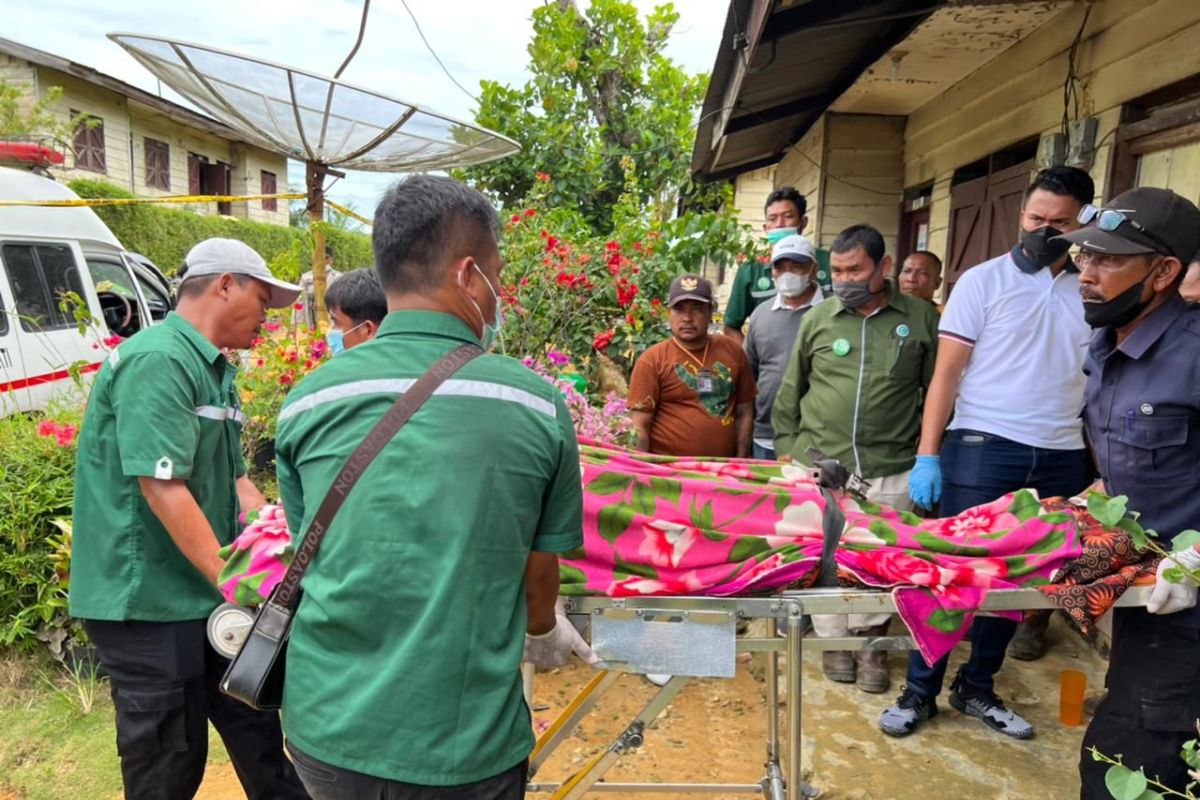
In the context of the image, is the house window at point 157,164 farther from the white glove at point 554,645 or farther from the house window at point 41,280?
the white glove at point 554,645

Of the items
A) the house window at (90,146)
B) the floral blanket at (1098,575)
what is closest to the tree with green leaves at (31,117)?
the house window at (90,146)

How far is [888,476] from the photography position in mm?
3547

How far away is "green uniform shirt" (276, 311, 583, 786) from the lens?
132 cm

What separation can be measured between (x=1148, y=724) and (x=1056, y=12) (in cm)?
390

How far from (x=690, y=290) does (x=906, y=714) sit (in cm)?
204

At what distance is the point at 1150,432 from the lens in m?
2.14

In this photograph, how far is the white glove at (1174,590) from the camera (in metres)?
1.93

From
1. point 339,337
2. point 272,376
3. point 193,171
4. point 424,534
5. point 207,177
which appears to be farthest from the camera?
point 207,177

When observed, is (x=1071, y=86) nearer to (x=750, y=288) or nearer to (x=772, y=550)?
(x=750, y=288)

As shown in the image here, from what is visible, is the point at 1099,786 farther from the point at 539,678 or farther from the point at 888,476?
the point at 539,678

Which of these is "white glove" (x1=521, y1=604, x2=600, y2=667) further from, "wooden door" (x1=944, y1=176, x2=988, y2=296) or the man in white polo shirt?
"wooden door" (x1=944, y1=176, x2=988, y2=296)

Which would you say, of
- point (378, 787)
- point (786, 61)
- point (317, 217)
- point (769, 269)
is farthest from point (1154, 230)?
point (317, 217)

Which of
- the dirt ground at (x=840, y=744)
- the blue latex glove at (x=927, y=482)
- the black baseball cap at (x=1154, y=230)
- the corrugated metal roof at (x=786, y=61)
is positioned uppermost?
the corrugated metal roof at (x=786, y=61)

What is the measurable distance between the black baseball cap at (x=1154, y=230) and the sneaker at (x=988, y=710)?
2070 mm
